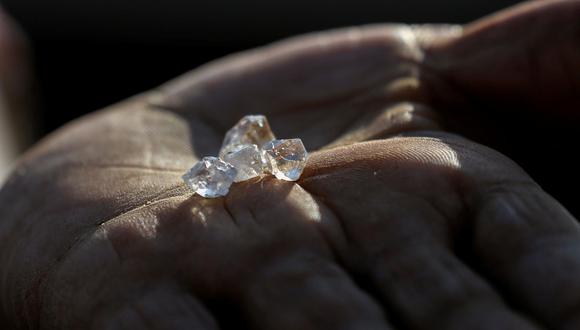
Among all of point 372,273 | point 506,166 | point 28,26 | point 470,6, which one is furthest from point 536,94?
point 28,26

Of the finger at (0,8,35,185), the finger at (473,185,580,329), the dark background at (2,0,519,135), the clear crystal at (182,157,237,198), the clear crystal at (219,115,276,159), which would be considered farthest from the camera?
the dark background at (2,0,519,135)

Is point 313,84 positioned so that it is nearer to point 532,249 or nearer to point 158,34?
point 532,249

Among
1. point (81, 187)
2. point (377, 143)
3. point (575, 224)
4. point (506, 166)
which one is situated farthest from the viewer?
point (81, 187)

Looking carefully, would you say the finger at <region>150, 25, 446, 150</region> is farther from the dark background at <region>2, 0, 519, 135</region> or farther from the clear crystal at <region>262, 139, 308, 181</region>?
the dark background at <region>2, 0, 519, 135</region>

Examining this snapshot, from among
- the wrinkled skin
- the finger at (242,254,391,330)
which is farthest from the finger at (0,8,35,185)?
the finger at (242,254,391,330)

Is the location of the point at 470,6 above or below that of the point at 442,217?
below

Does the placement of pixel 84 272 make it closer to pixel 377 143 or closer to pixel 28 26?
pixel 377 143

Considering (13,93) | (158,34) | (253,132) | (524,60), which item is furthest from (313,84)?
(13,93)

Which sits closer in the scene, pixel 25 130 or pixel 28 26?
pixel 25 130
